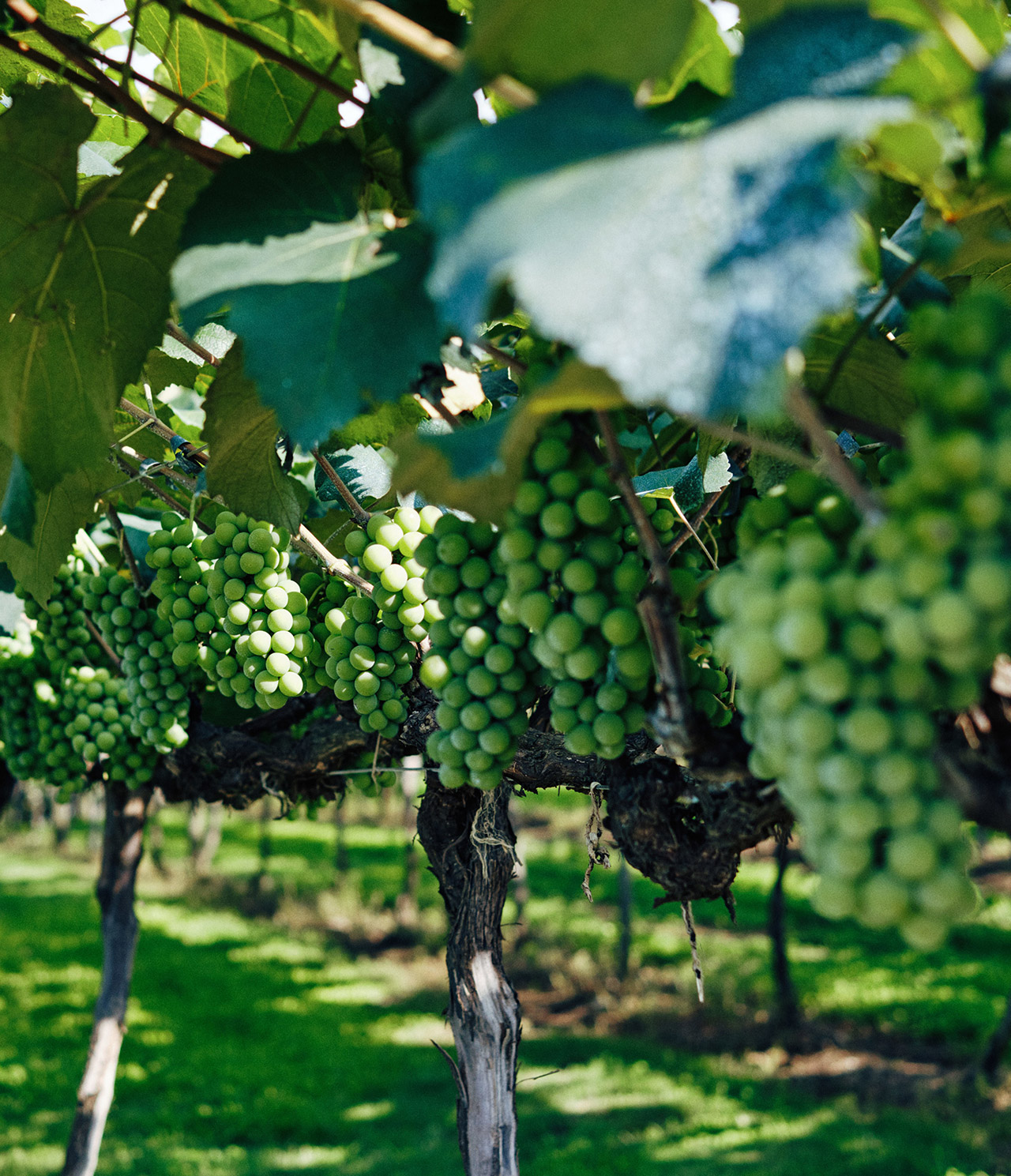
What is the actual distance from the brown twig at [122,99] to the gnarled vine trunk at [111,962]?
249 centimetres

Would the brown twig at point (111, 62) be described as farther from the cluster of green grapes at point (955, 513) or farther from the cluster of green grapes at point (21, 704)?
the cluster of green grapes at point (21, 704)

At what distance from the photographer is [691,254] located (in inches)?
23.2

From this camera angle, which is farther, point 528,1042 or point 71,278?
point 528,1042

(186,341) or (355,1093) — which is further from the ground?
(186,341)

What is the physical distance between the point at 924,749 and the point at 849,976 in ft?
30.1

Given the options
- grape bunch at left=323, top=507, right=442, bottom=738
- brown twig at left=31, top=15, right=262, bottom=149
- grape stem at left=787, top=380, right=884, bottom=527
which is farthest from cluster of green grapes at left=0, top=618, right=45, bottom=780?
grape stem at left=787, top=380, right=884, bottom=527

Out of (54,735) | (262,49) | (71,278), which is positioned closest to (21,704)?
(54,735)

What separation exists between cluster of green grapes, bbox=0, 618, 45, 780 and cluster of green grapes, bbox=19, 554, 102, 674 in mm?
73

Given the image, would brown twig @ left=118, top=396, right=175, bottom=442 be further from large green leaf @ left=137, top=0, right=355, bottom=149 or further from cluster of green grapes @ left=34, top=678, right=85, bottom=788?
cluster of green grapes @ left=34, top=678, right=85, bottom=788

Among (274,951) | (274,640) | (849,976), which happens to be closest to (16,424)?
(274,640)

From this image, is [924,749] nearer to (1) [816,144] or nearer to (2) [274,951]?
(1) [816,144]

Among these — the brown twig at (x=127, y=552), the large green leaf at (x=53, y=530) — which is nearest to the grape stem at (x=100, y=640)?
the brown twig at (x=127, y=552)

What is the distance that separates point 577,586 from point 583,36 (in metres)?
0.48

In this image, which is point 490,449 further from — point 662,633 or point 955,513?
point 955,513
